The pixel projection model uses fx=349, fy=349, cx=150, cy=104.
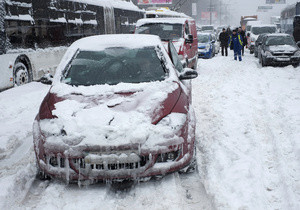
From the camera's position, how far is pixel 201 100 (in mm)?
8844

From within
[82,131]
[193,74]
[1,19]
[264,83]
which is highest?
[1,19]

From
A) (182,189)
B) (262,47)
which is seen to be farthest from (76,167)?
(262,47)

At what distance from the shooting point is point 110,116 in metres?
3.70

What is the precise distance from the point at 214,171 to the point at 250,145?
3.92ft

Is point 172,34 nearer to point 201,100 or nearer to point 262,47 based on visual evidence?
point 201,100

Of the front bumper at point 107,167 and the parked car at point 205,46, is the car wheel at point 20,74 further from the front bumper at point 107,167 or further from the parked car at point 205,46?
the parked car at point 205,46

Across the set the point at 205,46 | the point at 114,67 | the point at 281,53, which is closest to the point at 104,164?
the point at 114,67

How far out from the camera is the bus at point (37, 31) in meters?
9.67

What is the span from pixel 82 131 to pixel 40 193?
2.80 feet

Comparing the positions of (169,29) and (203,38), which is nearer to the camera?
(169,29)

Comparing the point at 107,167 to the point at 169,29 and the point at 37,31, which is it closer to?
the point at 37,31

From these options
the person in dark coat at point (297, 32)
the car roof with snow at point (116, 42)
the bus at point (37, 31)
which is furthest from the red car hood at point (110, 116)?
the person in dark coat at point (297, 32)

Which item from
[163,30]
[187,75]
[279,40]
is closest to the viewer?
[187,75]

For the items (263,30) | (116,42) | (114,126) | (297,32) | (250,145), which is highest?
(116,42)
